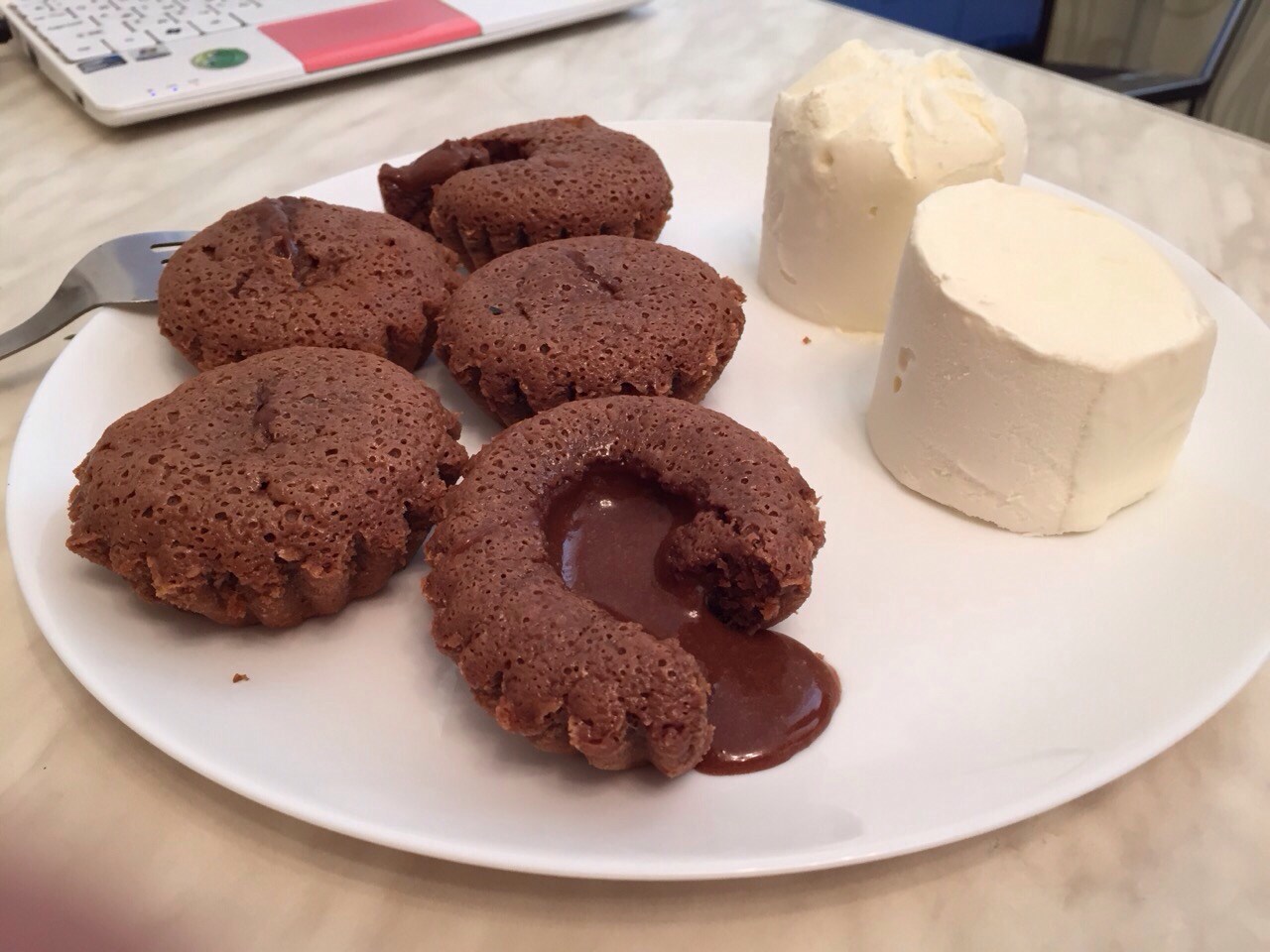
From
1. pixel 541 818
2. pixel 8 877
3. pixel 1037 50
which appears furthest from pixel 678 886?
pixel 1037 50

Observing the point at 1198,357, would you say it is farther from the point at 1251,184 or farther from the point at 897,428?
the point at 1251,184

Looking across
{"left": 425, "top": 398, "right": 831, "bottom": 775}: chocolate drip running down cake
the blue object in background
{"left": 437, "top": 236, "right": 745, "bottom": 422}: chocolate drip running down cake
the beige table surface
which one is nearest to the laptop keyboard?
the beige table surface

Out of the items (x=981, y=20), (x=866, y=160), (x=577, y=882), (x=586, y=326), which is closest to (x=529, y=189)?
(x=586, y=326)

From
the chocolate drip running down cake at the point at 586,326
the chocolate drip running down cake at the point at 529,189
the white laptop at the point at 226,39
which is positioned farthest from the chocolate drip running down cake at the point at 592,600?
the white laptop at the point at 226,39

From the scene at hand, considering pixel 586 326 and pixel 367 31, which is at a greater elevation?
pixel 586 326

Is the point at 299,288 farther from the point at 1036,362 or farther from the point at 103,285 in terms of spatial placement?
the point at 1036,362

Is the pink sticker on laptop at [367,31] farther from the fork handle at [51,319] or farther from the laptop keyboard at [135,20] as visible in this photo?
the fork handle at [51,319]
